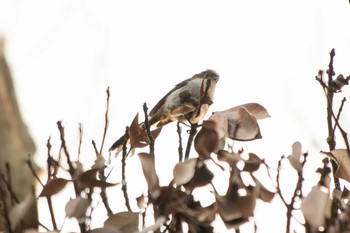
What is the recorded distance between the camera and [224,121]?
4.04ft

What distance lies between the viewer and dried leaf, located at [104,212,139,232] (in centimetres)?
111

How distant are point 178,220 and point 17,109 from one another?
1.29 meters

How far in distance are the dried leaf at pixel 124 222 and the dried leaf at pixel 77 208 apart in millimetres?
71

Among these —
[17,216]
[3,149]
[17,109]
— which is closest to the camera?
[17,216]

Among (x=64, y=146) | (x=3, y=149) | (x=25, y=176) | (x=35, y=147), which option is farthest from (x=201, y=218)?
(x=35, y=147)

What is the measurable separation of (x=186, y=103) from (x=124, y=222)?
0.74 meters

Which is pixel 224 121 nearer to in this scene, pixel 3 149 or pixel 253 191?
pixel 253 191

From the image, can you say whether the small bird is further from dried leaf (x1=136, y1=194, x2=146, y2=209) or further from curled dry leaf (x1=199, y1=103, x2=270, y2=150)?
dried leaf (x1=136, y1=194, x2=146, y2=209)

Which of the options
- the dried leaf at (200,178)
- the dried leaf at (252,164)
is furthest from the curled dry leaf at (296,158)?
the dried leaf at (200,178)

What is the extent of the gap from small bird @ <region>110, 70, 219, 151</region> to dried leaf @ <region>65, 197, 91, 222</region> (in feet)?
1.69

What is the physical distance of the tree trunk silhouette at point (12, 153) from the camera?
1140mm

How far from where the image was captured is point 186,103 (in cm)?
181

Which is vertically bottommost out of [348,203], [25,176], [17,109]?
[348,203]

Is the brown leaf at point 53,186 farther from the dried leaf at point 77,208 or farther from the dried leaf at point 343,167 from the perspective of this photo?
the dried leaf at point 343,167
